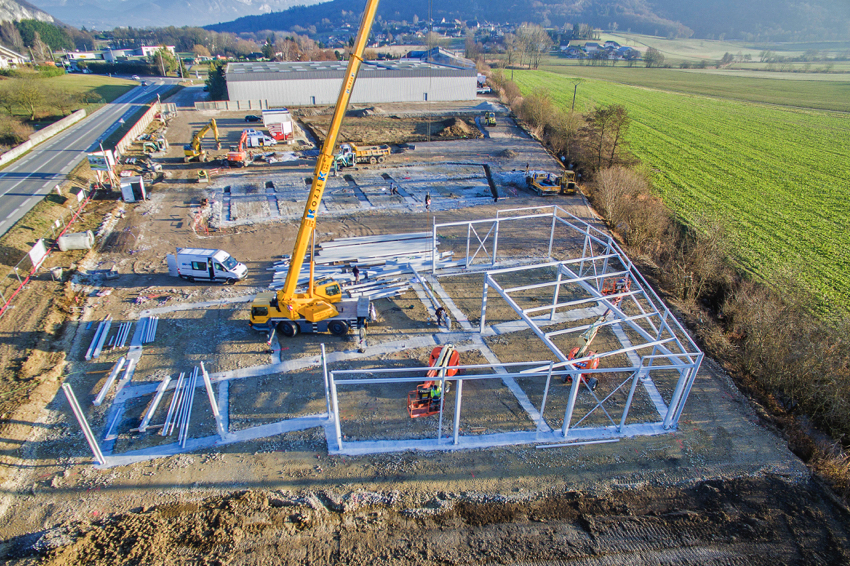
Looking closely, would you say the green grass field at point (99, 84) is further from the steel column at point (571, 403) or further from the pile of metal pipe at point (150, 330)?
the steel column at point (571, 403)

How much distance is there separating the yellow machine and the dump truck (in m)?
14.3

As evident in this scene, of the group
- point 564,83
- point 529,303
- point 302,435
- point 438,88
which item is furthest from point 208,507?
point 564,83

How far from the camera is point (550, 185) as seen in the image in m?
37.5

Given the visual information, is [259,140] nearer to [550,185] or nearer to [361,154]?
[361,154]

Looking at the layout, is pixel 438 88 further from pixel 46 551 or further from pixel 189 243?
pixel 46 551

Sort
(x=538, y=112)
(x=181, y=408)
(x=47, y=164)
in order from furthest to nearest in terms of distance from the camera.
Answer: (x=538, y=112) < (x=47, y=164) < (x=181, y=408)

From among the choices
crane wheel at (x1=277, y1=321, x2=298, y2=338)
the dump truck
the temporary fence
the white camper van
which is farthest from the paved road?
the dump truck

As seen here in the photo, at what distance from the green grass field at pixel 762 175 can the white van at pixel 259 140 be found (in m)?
38.4

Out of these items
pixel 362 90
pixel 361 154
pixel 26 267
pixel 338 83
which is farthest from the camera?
pixel 362 90

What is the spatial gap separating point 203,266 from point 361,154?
2350 cm

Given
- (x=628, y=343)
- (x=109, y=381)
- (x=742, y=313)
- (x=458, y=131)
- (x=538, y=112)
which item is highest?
(x=538, y=112)

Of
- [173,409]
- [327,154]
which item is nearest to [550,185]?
[327,154]

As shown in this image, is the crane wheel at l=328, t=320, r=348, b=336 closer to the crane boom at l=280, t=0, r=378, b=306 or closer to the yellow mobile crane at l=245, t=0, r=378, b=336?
the yellow mobile crane at l=245, t=0, r=378, b=336

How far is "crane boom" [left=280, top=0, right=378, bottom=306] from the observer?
1554 cm
